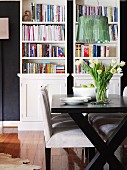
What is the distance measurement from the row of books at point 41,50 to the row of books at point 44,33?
0.43 ft

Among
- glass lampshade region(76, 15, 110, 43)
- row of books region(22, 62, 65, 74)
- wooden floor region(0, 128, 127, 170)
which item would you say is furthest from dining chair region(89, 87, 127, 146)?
row of books region(22, 62, 65, 74)

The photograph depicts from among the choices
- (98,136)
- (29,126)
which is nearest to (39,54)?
(29,126)

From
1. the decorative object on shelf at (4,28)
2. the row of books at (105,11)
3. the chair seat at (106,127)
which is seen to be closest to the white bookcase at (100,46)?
the row of books at (105,11)

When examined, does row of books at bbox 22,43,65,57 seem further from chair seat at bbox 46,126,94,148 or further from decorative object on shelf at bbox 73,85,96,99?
chair seat at bbox 46,126,94,148

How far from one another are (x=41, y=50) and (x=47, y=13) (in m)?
0.71

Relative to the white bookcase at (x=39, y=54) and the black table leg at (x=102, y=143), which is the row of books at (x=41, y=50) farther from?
the black table leg at (x=102, y=143)

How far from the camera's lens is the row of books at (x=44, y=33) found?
661 centimetres

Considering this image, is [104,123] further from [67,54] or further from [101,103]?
[67,54]

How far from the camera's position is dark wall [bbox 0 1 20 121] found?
6805 mm

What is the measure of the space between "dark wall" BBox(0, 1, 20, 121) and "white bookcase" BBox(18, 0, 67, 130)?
0.68 ft

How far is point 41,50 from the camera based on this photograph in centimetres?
667

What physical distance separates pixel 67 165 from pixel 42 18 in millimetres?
3497

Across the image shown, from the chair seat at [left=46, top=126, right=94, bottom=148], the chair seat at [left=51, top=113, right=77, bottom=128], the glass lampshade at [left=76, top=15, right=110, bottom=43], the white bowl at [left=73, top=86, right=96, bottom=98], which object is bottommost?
the chair seat at [left=46, top=126, right=94, bottom=148]

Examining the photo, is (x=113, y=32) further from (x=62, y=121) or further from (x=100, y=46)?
(x=62, y=121)
